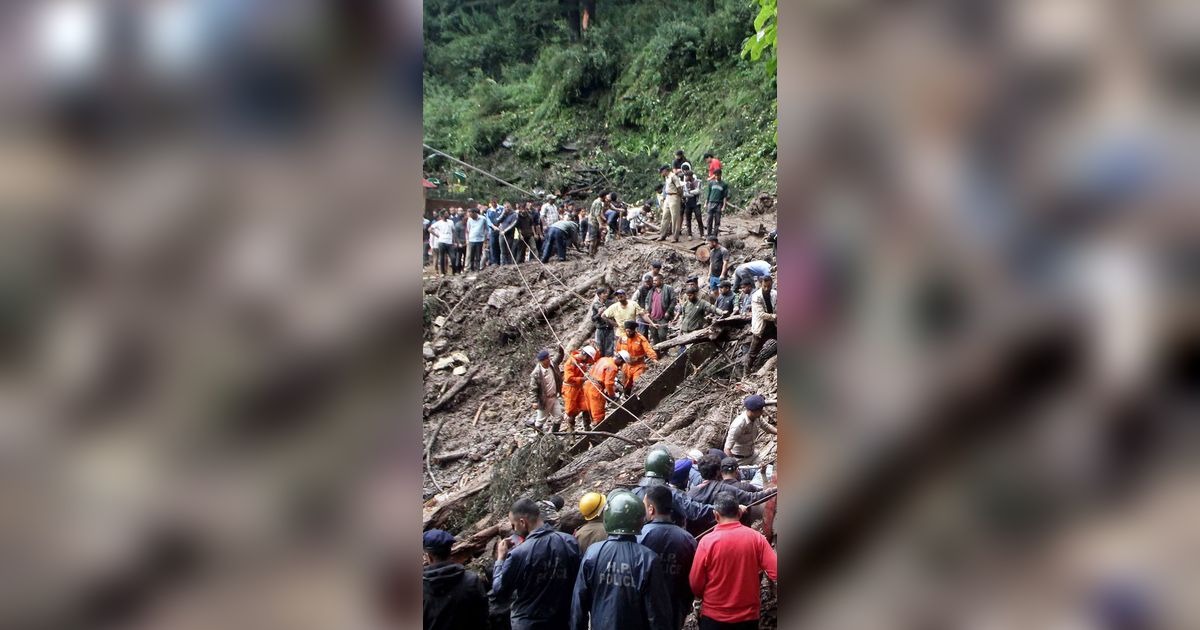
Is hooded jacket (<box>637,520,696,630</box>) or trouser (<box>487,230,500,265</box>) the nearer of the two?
hooded jacket (<box>637,520,696,630</box>)

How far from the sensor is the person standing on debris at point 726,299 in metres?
4.06

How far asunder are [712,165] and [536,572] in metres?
1.70

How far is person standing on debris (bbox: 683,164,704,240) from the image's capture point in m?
3.88

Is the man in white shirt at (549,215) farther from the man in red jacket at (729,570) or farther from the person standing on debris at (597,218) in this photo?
the man in red jacket at (729,570)

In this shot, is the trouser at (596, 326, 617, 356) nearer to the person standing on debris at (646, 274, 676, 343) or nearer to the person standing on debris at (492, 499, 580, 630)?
the person standing on debris at (646, 274, 676, 343)

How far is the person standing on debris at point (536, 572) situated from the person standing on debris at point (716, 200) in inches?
51.1

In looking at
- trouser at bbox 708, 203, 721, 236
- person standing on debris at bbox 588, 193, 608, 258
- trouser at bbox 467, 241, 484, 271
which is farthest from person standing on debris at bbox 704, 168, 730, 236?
trouser at bbox 467, 241, 484, 271

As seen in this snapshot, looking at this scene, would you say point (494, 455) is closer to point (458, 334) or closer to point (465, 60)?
point (458, 334)

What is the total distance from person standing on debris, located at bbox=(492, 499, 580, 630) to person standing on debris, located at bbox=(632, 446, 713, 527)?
37 cm
